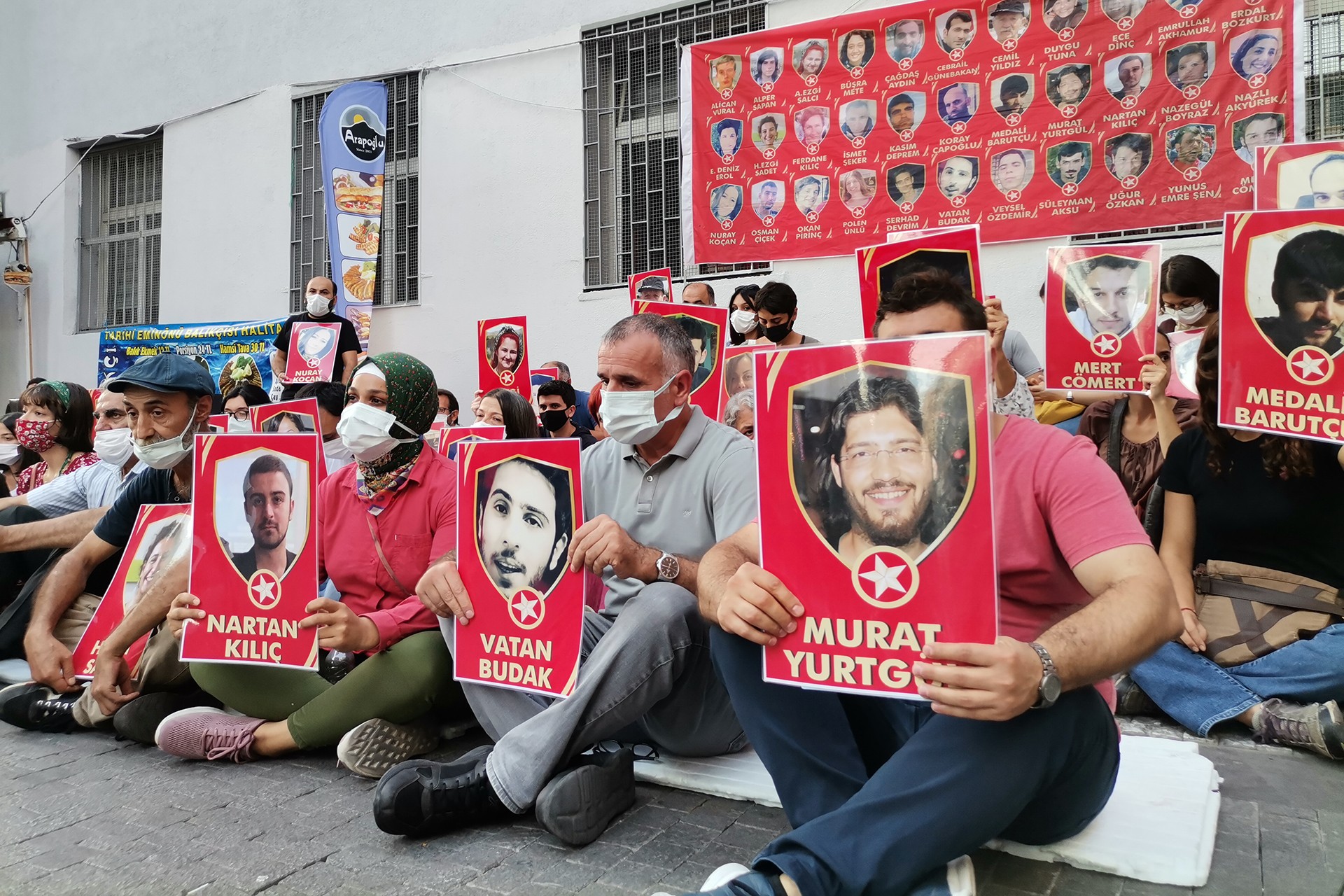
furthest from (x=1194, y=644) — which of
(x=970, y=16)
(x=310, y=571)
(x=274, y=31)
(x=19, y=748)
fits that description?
(x=274, y=31)

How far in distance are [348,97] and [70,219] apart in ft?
21.3

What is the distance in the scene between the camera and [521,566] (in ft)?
8.07

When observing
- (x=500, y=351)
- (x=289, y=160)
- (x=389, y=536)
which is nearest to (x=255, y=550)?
(x=389, y=536)

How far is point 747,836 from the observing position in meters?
2.22

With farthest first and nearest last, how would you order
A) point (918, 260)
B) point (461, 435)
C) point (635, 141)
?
point (635, 141)
point (461, 435)
point (918, 260)

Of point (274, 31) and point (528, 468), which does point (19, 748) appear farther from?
point (274, 31)

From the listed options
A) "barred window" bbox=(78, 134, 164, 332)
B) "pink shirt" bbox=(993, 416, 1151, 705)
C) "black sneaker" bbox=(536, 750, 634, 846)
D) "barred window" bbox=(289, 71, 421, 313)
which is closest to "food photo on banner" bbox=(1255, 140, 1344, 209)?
"pink shirt" bbox=(993, 416, 1151, 705)

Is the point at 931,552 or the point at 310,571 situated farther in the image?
the point at 310,571

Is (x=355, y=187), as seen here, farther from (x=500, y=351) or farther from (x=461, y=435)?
(x=461, y=435)

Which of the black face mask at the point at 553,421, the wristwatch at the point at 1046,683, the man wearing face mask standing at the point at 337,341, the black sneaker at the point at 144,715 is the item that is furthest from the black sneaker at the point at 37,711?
the man wearing face mask standing at the point at 337,341

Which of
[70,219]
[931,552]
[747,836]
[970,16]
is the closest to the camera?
[931,552]

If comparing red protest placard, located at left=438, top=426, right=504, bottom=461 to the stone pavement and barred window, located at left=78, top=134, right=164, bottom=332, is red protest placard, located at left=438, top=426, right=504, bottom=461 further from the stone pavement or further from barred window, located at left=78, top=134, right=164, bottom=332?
barred window, located at left=78, top=134, right=164, bottom=332

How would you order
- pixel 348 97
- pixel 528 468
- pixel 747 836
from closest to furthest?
pixel 747 836 → pixel 528 468 → pixel 348 97

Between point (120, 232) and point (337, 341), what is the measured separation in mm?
7779
